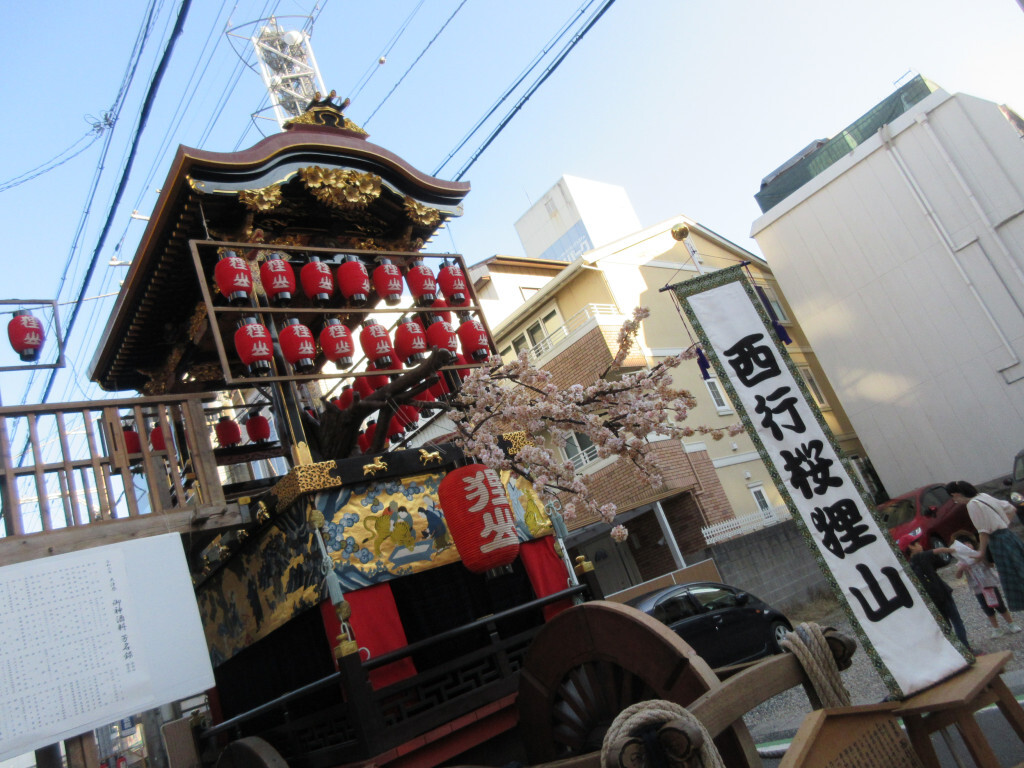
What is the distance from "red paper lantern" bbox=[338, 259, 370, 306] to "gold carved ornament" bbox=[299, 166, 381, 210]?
1.02 meters

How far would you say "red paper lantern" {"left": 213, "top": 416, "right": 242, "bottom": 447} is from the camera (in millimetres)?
12016

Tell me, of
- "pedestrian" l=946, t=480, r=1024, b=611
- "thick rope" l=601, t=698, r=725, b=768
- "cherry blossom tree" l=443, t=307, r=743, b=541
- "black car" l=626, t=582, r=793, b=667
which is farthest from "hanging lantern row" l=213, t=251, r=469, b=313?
"pedestrian" l=946, t=480, r=1024, b=611

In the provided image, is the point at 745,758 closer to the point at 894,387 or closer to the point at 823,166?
the point at 894,387

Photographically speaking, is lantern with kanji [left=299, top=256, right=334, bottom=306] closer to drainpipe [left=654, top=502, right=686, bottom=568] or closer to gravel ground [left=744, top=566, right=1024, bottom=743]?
gravel ground [left=744, top=566, right=1024, bottom=743]

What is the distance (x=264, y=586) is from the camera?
26.4 ft

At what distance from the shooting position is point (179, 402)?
812 cm

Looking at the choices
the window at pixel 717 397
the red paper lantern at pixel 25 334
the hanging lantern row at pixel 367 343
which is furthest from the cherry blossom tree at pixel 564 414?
the window at pixel 717 397

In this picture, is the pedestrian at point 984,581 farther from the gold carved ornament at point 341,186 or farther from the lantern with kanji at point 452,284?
the gold carved ornament at point 341,186

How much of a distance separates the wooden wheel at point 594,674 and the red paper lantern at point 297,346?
530cm

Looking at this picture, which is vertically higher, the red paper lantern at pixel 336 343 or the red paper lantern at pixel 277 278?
the red paper lantern at pixel 277 278

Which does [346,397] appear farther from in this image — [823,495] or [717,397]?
[717,397]

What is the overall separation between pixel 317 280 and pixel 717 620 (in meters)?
7.97

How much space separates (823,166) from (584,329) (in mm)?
13290

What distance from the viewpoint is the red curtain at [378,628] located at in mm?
6824
